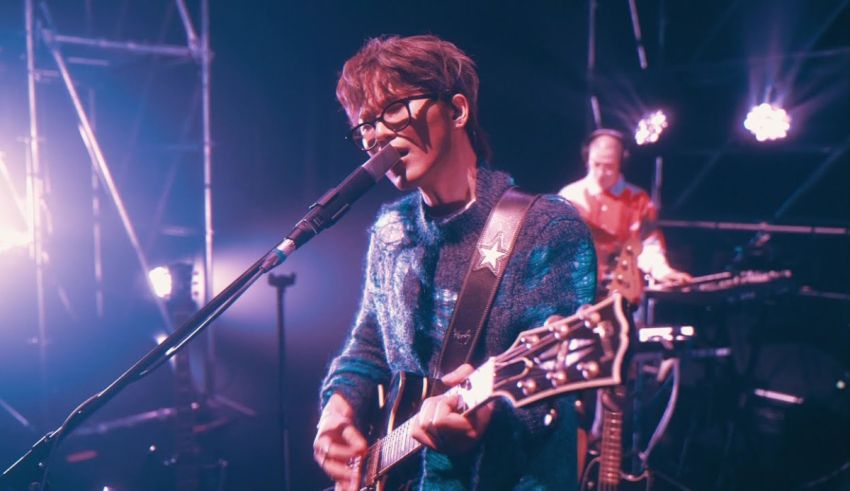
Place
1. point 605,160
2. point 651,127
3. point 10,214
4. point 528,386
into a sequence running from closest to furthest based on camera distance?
point 528,386
point 605,160
point 10,214
point 651,127

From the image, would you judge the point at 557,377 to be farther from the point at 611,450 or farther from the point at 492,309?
the point at 611,450

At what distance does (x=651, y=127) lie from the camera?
20.6ft

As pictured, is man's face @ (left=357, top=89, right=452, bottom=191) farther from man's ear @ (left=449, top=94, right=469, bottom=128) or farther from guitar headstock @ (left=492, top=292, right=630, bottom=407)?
guitar headstock @ (left=492, top=292, right=630, bottom=407)

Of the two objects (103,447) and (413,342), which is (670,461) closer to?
(413,342)

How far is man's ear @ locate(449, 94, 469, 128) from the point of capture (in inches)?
74.9

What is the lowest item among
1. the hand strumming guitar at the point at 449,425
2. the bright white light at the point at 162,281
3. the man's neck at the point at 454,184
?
the hand strumming guitar at the point at 449,425

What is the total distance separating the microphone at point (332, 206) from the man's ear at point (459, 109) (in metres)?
0.27

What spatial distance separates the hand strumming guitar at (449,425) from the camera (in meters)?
1.50

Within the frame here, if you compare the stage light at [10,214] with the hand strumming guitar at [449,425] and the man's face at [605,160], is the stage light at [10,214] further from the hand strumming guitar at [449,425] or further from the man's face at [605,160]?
the hand strumming guitar at [449,425]

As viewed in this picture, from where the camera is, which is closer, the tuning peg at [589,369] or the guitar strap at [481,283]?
the tuning peg at [589,369]

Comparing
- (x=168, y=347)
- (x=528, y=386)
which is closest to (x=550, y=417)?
(x=528, y=386)

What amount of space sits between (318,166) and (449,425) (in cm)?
451

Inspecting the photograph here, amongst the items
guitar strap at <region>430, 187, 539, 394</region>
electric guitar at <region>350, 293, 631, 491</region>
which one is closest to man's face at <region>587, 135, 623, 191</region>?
guitar strap at <region>430, 187, 539, 394</region>

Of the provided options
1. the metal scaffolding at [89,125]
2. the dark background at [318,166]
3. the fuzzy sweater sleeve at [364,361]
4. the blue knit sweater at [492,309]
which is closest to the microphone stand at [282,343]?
the dark background at [318,166]
